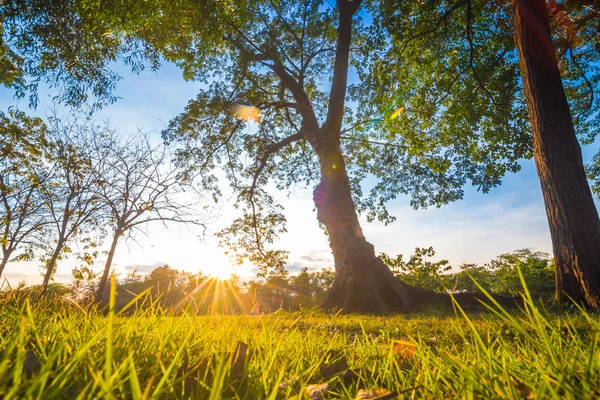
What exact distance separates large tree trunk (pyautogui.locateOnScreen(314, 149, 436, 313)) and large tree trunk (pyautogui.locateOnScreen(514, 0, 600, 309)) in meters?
3.71

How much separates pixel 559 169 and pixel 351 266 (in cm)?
516

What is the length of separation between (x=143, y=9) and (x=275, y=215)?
28.1 ft

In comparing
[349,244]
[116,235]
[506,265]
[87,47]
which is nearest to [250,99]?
[87,47]

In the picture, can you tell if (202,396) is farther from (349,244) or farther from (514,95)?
(514,95)

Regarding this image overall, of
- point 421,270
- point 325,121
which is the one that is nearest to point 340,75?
point 325,121

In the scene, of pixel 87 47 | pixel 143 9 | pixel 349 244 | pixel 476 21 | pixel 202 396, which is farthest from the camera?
pixel 476 21

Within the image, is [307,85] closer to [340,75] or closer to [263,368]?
[340,75]

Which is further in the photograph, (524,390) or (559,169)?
(559,169)

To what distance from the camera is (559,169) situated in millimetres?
5285

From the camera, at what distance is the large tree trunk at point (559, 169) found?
5004mm

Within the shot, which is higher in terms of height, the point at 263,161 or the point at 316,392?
the point at 263,161

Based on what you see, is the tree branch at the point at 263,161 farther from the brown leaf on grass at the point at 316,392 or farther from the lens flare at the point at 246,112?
the brown leaf on grass at the point at 316,392

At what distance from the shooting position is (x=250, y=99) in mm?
11422

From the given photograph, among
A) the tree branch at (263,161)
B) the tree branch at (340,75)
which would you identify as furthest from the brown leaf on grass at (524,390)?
the tree branch at (263,161)
